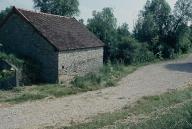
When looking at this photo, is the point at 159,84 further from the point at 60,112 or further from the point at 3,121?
the point at 3,121

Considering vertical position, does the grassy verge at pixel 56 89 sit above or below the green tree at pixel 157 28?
below

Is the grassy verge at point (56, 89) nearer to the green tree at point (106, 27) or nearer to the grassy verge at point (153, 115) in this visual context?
the grassy verge at point (153, 115)

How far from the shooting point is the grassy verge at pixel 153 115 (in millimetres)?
14538

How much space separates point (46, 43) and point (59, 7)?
20032 mm

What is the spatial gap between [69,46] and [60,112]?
12.4 metres

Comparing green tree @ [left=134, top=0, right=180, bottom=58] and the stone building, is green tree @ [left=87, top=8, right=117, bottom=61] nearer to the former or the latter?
green tree @ [left=134, top=0, right=180, bottom=58]

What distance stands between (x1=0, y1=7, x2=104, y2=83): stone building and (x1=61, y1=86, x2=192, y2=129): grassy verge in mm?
9057

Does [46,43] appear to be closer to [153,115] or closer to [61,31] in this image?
[61,31]

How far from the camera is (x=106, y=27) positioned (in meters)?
48.5

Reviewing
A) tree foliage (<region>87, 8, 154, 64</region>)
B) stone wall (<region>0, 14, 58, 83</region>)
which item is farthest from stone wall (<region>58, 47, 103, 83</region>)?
tree foliage (<region>87, 8, 154, 64</region>)

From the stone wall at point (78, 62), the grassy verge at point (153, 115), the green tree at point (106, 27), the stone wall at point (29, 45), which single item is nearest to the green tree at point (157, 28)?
the green tree at point (106, 27)

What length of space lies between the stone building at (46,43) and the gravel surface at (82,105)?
172 inches

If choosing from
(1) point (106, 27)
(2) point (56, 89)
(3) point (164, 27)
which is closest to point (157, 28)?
(3) point (164, 27)

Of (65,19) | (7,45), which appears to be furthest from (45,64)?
(65,19)
